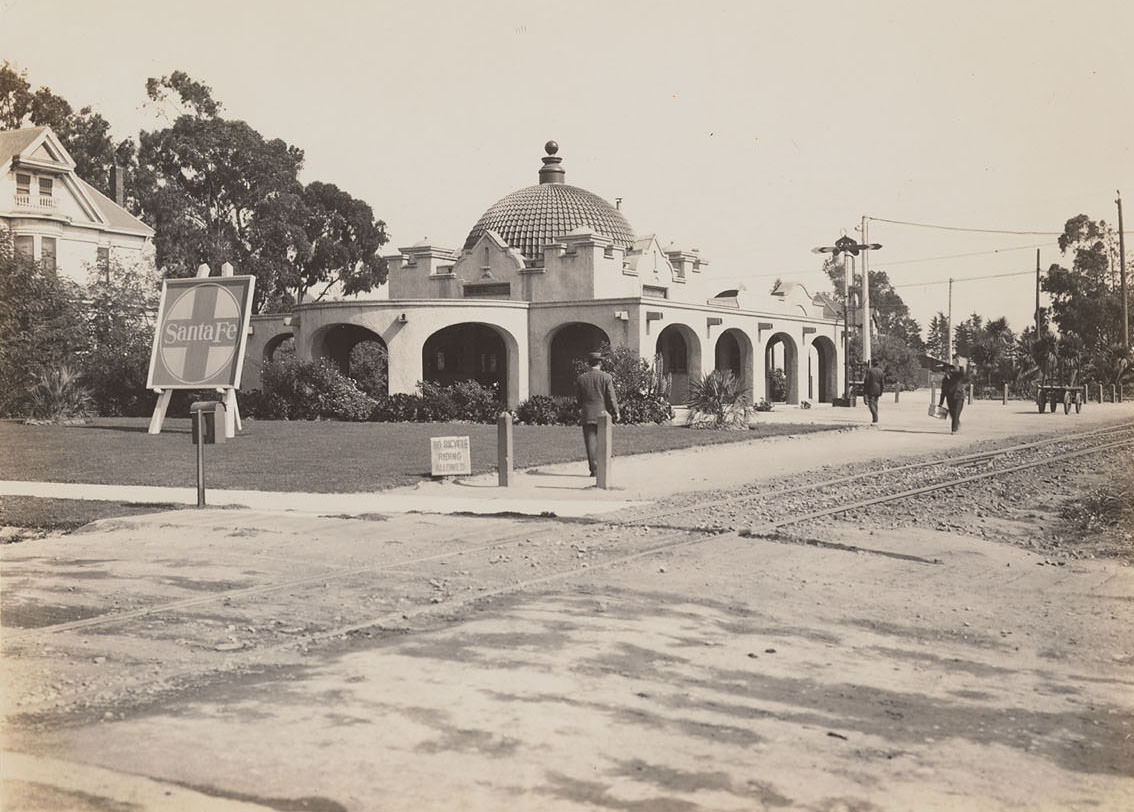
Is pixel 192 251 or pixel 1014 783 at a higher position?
pixel 192 251

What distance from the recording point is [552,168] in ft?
161

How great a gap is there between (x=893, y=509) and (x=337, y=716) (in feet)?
32.2

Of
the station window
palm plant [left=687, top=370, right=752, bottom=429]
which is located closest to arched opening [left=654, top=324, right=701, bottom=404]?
palm plant [left=687, top=370, right=752, bottom=429]

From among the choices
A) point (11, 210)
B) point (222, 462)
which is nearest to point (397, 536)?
point (222, 462)

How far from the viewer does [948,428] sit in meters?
30.4

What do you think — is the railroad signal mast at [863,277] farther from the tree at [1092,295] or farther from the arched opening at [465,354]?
the arched opening at [465,354]

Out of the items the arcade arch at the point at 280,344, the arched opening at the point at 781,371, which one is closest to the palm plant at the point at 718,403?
the arched opening at the point at 781,371

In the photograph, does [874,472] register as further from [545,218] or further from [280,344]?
[280,344]

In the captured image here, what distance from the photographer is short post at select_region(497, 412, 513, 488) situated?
16.5 m

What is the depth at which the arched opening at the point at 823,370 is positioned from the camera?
1961 inches

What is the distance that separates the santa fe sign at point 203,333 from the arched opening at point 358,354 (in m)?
13.8

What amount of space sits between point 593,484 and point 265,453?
841 cm

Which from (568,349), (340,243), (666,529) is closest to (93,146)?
(340,243)

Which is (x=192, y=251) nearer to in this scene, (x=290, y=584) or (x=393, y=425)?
(x=393, y=425)
